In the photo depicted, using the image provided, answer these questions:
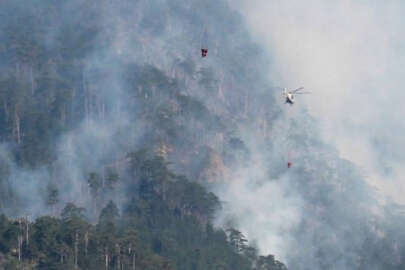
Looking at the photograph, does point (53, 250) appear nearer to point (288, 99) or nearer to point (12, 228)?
point (12, 228)

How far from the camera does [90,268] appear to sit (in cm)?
19838

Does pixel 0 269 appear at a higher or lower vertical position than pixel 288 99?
lower

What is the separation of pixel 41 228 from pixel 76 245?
20.7ft

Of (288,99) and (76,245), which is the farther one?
(76,245)

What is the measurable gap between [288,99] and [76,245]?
49186 millimetres

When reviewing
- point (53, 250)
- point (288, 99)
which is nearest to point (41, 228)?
point (53, 250)

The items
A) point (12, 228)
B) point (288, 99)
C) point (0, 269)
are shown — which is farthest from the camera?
point (12, 228)

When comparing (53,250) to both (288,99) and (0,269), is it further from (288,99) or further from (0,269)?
(288,99)

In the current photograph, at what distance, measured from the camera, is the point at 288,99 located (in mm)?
170625

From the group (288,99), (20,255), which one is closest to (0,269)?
(20,255)

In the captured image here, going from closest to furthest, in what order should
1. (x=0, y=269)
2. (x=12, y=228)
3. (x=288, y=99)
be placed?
(x=288, y=99) < (x=0, y=269) < (x=12, y=228)

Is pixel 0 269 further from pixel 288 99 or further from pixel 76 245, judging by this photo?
pixel 288 99

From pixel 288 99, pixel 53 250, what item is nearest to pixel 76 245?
pixel 53 250

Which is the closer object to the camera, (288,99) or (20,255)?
(288,99)
